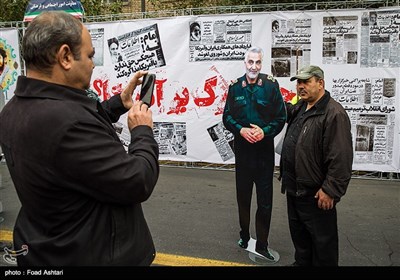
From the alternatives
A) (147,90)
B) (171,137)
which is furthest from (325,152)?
(171,137)

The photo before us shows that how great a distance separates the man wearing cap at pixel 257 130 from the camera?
3980 millimetres

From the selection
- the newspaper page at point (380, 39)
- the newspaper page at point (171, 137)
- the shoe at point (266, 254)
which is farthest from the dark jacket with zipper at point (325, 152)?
the newspaper page at point (171, 137)

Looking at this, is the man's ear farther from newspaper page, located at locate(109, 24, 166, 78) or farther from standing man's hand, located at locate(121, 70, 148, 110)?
newspaper page, located at locate(109, 24, 166, 78)

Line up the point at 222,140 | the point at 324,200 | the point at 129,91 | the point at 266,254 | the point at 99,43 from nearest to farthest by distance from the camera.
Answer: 1. the point at 129,91
2. the point at 324,200
3. the point at 266,254
4. the point at 222,140
5. the point at 99,43

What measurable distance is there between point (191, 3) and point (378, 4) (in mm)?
4801

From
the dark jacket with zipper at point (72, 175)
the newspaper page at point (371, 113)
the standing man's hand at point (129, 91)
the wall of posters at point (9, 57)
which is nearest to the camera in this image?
the dark jacket with zipper at point (72, 175)

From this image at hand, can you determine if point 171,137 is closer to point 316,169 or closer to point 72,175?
point 316,169

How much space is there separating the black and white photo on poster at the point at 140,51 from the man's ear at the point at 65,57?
221 inches

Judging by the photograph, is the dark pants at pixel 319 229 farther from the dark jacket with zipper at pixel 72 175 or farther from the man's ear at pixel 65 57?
the man's ear at pixel 65 57

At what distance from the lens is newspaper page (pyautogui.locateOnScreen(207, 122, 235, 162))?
677 cm

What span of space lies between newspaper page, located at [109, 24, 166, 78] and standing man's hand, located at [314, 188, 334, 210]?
457 centimetres

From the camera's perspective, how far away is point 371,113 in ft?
20.0

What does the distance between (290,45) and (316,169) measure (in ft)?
11.8

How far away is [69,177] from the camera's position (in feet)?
4.73
